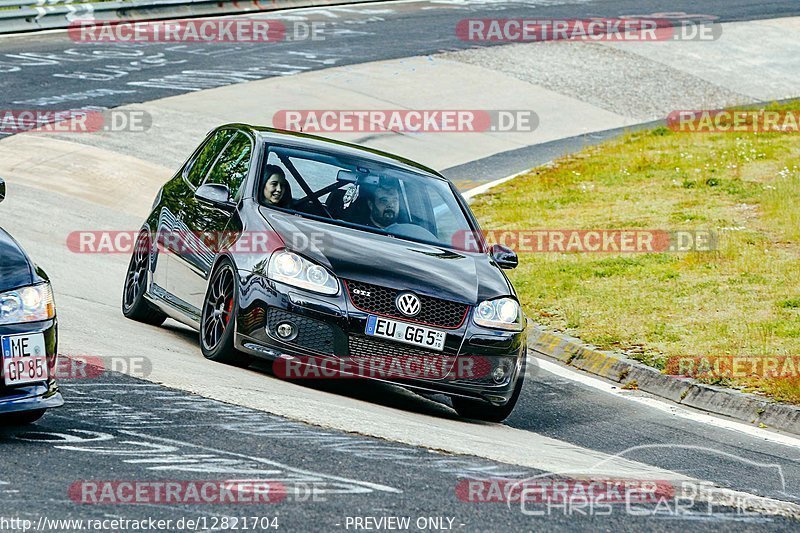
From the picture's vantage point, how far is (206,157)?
1091 cm

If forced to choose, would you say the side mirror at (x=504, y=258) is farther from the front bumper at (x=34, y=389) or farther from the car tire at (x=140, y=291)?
the front bumper at (x=34, y=389)

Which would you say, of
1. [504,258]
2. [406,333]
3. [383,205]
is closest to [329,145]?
[383,205]

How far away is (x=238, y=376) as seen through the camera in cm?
863

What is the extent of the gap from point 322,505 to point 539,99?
21.7 meters

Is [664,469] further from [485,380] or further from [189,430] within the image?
[189,430]

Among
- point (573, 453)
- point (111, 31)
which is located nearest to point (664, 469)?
point (573, 453)

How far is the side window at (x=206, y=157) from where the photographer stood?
10742 millimetres

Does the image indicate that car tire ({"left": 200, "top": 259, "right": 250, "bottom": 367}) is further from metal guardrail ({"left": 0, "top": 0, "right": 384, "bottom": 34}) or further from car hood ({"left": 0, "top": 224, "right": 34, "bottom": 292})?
metal guardrail ({"left": 0, "top": 0, "right": 384, "bottom": 34})

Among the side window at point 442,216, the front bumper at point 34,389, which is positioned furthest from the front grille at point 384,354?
Answer: the front bumper at point 34,389

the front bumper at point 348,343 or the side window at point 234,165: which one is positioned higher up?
the side window at point 234,165

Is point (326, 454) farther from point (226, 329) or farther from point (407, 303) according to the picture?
point (226, 329)

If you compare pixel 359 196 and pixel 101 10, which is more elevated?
pixel 359 196

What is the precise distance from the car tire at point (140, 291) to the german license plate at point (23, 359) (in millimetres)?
4118

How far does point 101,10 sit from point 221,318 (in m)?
21.3
